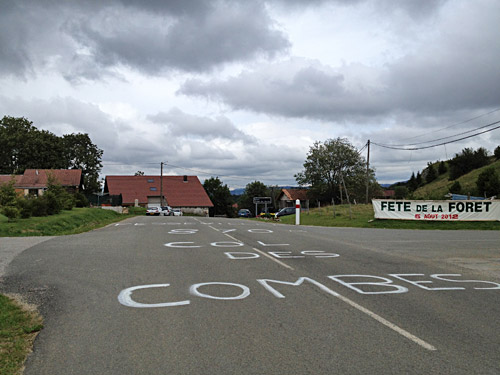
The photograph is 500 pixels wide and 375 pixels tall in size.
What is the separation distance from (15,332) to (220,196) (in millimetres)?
94981

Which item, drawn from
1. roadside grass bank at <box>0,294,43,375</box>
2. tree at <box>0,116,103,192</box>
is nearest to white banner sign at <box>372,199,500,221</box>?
roadside grass bank at <box>0,294,43,375</box>

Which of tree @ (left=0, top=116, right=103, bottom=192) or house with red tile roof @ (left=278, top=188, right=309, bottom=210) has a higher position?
tree @ (left=0, top=116, right=103, bottom=192)

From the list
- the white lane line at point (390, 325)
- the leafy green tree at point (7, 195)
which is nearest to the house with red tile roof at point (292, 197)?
the leafy green tree at point (7, 195)

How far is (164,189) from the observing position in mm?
79062

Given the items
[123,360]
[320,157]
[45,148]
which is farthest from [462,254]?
[45,148]

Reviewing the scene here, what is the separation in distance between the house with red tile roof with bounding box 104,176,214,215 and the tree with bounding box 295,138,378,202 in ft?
62.4

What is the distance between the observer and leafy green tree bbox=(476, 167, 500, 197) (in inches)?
1604

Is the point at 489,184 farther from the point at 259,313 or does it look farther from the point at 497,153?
the point at 259,313

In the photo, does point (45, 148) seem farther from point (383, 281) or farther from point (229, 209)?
point (383, 281)

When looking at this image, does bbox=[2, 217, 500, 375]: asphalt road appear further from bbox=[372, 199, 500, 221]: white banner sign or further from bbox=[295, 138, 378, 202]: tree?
bbox=[295, 138, 378, 202]: tree

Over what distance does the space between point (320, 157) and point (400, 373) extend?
6878 cm

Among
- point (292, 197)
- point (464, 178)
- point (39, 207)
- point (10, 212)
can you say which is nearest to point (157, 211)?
point (39, 207)

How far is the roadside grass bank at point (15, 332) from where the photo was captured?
4.15m

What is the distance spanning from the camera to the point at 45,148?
7381cm
